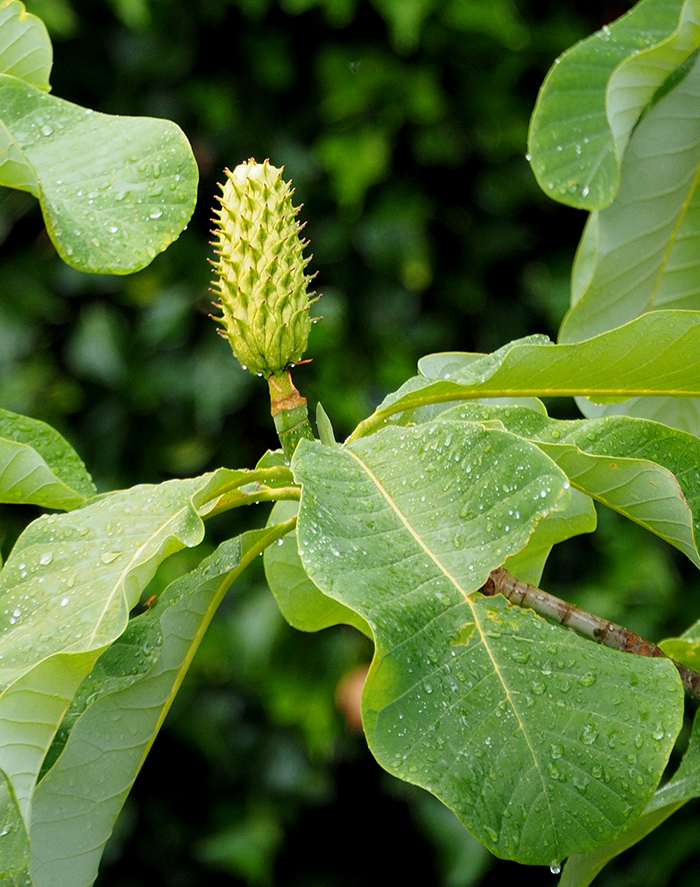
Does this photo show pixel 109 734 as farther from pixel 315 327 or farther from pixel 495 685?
pixel 315 327

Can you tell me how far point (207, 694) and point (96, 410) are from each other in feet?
1.71

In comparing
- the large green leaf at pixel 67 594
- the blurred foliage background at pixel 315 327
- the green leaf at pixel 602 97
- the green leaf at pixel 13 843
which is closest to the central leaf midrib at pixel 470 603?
the large green leaf at pixel 67 594

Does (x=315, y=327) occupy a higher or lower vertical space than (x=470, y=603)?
lower

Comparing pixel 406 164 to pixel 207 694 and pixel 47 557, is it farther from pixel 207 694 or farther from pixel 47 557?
pixel 47 557

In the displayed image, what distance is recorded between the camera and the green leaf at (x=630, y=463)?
1.73ft

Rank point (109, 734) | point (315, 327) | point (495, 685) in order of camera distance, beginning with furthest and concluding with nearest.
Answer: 1. point (315, 327)
2. point (109, 734)
3. point (495, 685)

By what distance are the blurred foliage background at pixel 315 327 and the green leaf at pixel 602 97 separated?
729 mm

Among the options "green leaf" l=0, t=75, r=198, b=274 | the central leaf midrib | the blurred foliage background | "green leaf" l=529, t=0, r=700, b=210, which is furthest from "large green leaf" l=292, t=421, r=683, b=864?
the blurred foliage background

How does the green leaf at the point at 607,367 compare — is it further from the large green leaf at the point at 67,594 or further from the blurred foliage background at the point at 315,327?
the blurred foliage background at the point at 315,327

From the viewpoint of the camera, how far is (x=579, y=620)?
592mm

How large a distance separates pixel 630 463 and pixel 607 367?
7 cm

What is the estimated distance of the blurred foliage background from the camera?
1.57 m

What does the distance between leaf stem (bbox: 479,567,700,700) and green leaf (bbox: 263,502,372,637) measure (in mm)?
180

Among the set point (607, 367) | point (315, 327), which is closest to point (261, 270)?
point (607, 367)
